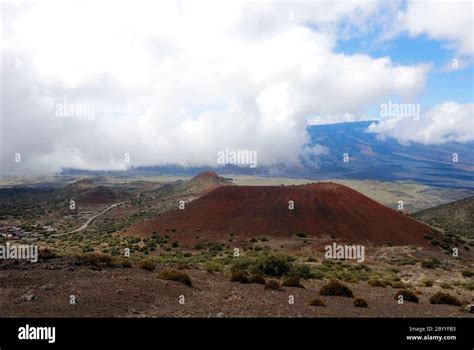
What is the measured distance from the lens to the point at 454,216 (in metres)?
83.7

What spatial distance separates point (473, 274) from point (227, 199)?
143 ft

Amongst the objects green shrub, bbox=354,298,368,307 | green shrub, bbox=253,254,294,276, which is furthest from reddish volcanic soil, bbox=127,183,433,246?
green shrub, bbox=354,298,368,307

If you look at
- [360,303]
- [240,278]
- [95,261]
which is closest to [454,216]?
[240,278]

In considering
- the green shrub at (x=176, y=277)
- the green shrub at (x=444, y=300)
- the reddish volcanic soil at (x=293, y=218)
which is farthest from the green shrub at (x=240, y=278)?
the reddish volcanic soil at (x=293, y=218)

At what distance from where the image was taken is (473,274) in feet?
103

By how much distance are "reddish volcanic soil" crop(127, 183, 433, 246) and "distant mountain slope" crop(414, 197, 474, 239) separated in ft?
67.7

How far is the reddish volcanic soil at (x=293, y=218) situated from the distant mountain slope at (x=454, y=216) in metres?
20.6

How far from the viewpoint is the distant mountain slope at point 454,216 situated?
7569 cm

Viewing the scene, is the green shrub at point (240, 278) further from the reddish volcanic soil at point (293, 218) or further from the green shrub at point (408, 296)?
the reddish volcanic soil at point (293, 218)

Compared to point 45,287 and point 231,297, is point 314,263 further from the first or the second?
point 45,287

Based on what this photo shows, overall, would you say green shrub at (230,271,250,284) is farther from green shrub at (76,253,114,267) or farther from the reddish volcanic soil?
the reddish volcanic soil

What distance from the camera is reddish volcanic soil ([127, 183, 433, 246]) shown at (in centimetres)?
5450

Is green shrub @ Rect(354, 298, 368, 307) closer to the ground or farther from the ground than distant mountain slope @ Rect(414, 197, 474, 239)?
farther from the ground
